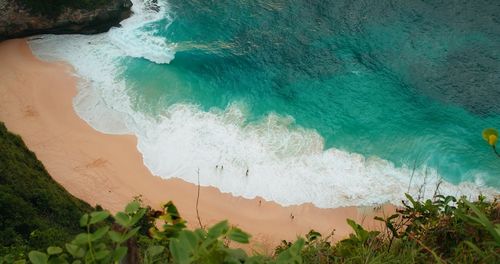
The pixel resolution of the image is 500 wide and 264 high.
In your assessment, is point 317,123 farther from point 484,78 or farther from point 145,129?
point 484,78

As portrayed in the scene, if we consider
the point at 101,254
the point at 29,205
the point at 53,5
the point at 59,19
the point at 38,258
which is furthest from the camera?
the point at 59,19

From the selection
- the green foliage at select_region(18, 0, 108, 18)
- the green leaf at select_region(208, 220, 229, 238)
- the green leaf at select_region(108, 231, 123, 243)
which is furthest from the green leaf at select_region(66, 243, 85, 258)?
the green foliage at select_region(18, 0, 108, 18)

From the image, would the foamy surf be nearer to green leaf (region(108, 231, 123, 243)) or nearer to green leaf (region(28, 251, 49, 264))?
green leaf (region(108, 231, 123, 243))

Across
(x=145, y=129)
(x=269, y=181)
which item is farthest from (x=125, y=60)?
(x=269, y=181)

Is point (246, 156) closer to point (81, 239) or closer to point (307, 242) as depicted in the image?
point (307, 242)

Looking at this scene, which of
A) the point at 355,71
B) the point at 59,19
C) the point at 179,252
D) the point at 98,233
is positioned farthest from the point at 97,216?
the point at 59,19

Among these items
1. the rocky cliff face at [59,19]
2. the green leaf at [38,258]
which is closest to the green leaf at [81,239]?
the green leaf at [38,258]
